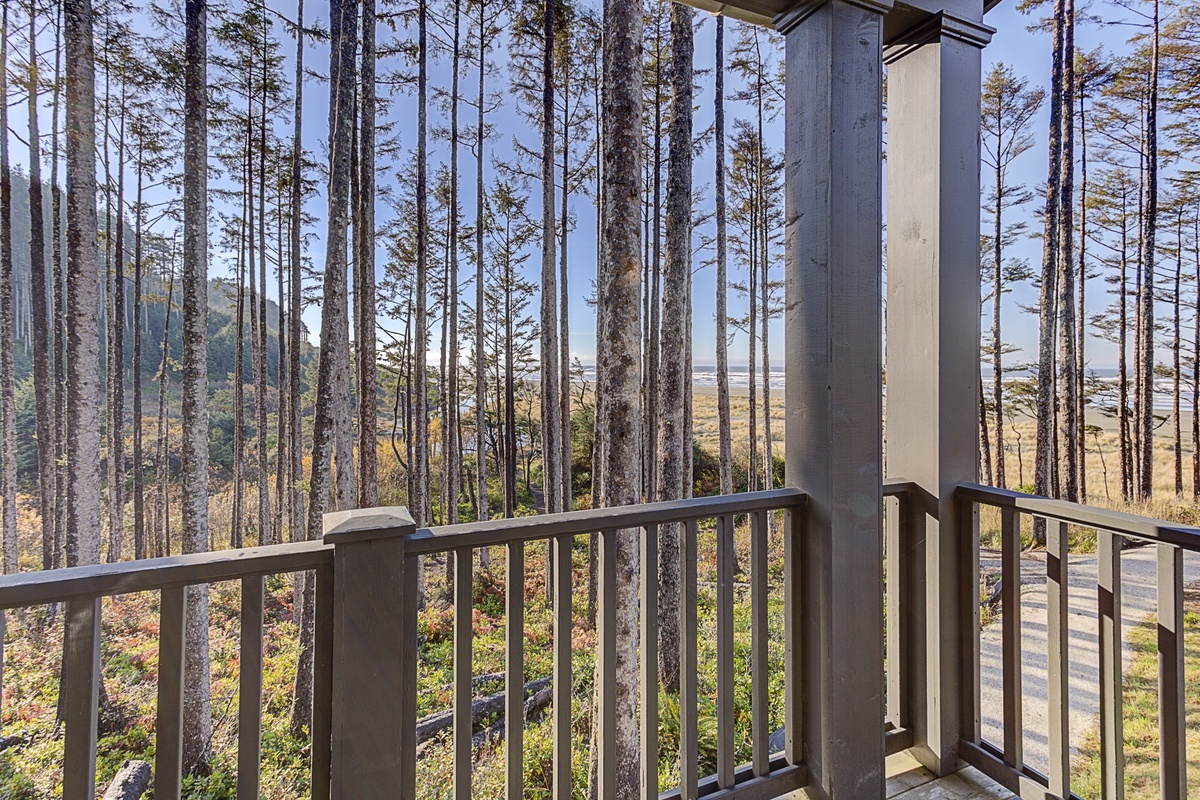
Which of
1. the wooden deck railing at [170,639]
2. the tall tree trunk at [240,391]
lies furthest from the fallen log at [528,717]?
the tall tree trunk at [240,391]

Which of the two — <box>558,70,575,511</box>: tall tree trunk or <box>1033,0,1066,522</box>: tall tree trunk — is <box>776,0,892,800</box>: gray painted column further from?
<box>558,70,575,511</box>: tall tree trunk

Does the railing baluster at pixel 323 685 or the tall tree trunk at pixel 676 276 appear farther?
the tall tree trunk at pixel 676 276

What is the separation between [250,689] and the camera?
1067 millimetres

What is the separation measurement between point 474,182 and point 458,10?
7.61ft

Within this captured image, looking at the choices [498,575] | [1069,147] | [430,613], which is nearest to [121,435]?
[430,613]

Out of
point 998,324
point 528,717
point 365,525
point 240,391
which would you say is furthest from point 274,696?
point 998,324

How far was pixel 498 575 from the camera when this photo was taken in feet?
30.3

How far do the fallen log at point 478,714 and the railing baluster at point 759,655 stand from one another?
488 cm

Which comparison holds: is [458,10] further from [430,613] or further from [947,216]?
[430,613]

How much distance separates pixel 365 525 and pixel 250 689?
396 millimetres

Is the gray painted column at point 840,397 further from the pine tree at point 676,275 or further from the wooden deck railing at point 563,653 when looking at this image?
the pine tree at point 676,275

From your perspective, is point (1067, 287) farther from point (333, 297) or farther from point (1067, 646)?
point (333, 297)

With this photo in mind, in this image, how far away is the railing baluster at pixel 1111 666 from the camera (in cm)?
139

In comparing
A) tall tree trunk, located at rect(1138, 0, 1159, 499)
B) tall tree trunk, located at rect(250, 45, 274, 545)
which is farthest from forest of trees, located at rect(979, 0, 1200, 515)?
tall tree trunk, located at rect(250, 45, 274, 545)
